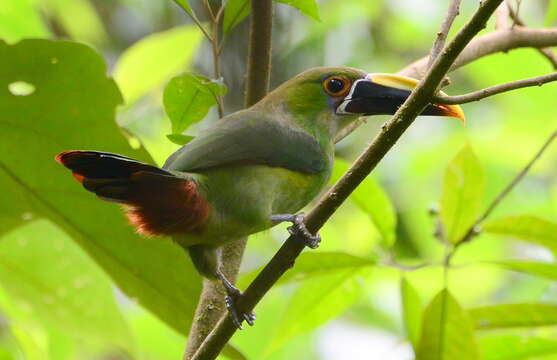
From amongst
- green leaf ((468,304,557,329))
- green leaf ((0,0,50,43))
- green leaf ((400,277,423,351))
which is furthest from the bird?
→ green leaf ((0,0,50,43))

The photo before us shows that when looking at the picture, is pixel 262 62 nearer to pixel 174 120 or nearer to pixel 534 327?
pixel 174 120

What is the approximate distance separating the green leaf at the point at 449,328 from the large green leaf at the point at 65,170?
2.04 feet

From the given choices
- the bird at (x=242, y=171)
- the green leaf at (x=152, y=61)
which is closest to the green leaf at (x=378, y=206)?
the bird at (x=242, y=171)

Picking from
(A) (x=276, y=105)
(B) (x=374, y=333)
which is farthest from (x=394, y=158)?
(A) (x=276, y=105)

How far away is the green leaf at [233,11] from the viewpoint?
7.14 feet

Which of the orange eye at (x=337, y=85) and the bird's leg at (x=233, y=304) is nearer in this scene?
the bird's leg at (x=233, y=304)

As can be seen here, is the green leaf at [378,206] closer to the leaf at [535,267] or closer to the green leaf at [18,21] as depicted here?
the leaf at [535,267]

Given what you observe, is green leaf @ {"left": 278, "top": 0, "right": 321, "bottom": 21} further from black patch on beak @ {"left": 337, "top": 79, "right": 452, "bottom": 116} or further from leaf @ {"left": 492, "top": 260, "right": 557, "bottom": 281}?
leaf @ {"left": 492, "top": 260, "right": 557, "bottom": 281}

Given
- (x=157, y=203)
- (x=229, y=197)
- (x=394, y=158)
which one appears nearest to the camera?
(x=157, y=203)

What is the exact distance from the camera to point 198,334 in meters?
2.06

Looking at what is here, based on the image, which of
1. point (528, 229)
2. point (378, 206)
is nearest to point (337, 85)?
point (378, 206)

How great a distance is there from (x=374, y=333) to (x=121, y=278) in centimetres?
273

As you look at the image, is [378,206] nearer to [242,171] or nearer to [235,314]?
[242,171]

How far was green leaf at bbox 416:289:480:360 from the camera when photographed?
2.20m
